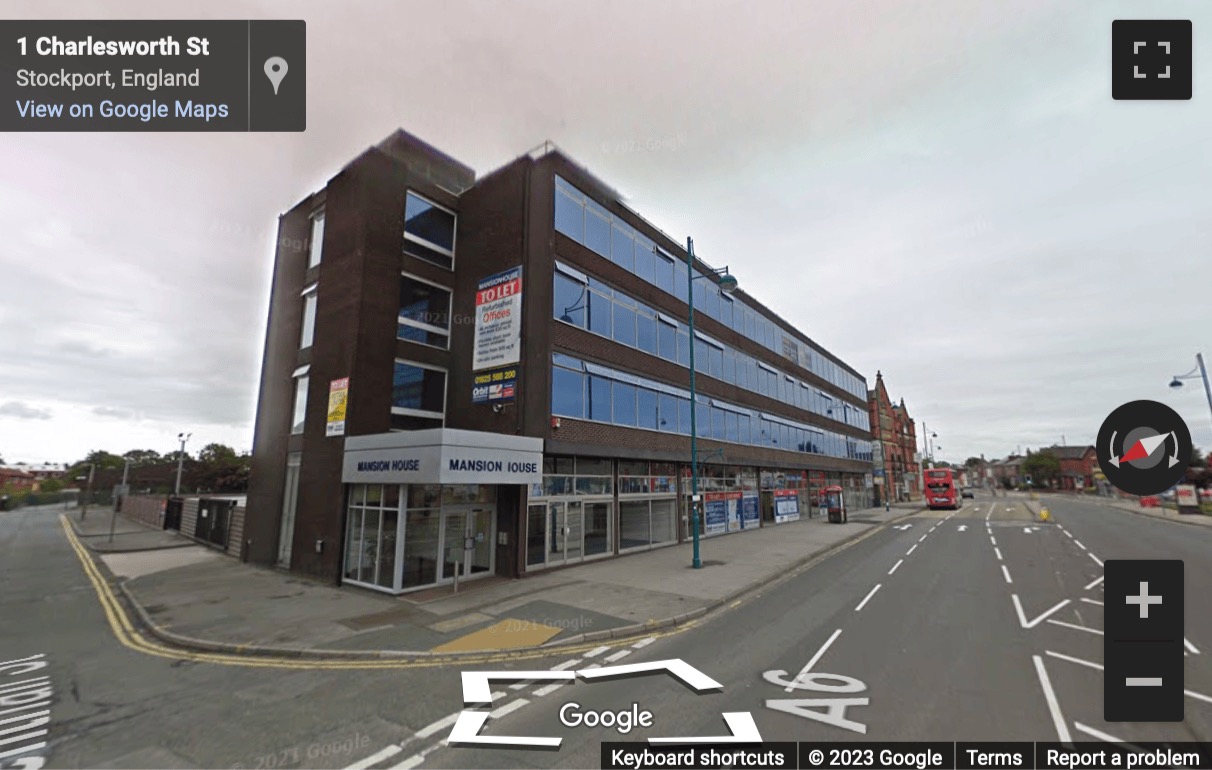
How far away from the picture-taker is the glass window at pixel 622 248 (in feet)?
71.3

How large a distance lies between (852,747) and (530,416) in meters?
12.7

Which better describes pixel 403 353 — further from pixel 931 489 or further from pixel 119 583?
pixel 931 489

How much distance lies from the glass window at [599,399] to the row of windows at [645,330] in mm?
1931

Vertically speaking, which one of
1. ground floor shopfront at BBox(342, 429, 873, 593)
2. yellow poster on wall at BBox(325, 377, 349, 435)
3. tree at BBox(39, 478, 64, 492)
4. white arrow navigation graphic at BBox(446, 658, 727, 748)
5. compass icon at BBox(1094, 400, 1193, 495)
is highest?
yellow poster on wall at BBox(325, 377, 349, 435)

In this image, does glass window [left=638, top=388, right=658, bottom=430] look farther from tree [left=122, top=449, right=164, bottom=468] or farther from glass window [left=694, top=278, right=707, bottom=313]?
tree [left=122, top=449, right=164, bottom=468]

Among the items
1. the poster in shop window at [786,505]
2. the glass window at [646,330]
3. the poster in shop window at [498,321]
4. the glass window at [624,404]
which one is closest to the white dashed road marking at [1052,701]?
the glass window at [624,404]

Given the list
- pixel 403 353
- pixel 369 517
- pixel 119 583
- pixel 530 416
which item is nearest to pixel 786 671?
pixel 530 416

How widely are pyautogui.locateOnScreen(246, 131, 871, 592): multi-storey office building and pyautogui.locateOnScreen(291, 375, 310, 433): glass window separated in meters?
0.09

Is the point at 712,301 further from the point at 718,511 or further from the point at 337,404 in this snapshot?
the point at 337,404

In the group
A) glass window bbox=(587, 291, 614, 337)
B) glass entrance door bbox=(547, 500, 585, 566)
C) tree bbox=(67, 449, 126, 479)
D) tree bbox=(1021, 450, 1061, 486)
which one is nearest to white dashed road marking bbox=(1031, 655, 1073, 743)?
glass entrance door bbox=(547, 500, 585, 566)

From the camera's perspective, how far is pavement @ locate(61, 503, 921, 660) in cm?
996

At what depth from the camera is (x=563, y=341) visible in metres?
18.1

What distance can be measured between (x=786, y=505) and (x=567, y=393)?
23.9 meters

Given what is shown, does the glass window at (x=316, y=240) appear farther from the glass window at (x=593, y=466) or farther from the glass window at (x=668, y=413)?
the glass window at (x=668, y=413)
